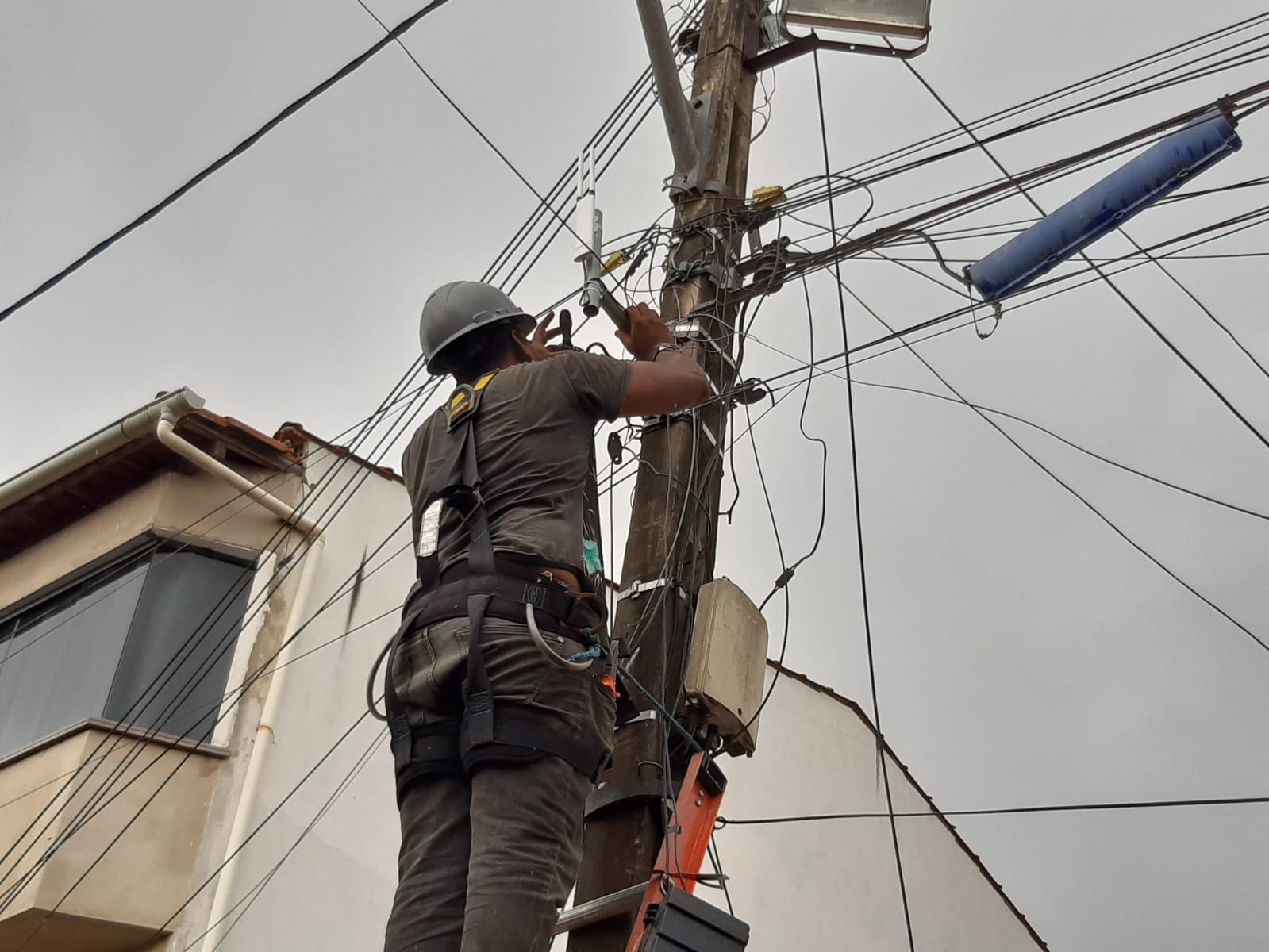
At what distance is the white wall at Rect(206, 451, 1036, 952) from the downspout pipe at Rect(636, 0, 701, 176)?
174 inches

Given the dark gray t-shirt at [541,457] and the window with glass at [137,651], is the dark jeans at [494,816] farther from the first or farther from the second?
the window with glass at [137,651]

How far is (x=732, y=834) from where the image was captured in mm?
11609

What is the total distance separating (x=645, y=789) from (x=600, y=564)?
0.75 m

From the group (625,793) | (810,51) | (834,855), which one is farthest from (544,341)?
(834,855)

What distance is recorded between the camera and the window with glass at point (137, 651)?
27.7 feet

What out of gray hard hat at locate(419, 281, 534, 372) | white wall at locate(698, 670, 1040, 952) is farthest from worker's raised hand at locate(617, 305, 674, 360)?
A: white wall at locate(698, 670, 1040, 952)

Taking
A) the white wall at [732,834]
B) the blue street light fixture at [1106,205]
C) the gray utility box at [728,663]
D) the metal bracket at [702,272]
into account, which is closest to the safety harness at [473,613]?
the gray utility box at [728,663]

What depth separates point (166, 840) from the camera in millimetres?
7855

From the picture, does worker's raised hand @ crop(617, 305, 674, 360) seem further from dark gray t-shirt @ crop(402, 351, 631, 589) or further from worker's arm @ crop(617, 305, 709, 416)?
dark gray t-shirt @ crop(402, 351, 631, 589)

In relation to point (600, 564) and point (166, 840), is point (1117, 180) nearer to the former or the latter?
point (600, 564)

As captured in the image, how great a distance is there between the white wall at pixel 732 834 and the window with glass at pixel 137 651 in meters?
0.51

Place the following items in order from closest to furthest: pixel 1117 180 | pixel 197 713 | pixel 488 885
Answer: pixel 488 885 → pixel 1117 180 → pixel 197 713

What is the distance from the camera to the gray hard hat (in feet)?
13.3

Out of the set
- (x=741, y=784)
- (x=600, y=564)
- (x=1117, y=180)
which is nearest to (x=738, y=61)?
(x=1117, y=180)
